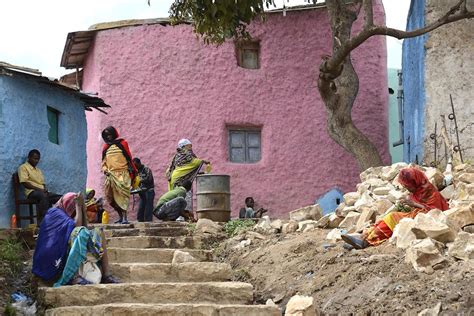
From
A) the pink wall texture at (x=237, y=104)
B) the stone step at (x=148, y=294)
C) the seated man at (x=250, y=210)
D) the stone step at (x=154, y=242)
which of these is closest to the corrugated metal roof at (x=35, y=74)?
the stone step at (x=154, y=242)

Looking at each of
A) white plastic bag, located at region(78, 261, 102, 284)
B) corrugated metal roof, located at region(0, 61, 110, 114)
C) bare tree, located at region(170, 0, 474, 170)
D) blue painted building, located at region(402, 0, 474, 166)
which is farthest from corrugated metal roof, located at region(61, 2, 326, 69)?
white plastic bag, located at region(78, 261, 102, 284)

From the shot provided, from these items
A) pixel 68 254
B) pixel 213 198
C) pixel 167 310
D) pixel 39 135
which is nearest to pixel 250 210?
pixel 213 198

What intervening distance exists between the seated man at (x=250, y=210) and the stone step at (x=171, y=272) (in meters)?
8.53

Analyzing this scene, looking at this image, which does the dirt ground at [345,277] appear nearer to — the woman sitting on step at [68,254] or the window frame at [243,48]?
the woman sitting on step at [68,254]

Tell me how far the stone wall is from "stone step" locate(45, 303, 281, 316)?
5041mm

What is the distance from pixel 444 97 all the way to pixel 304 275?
6.25 m

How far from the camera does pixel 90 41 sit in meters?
20.0

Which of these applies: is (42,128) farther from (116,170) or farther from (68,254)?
(68,254)

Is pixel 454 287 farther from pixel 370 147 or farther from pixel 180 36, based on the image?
pixel 180 36

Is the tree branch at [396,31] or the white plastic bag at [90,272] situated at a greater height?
the tree branch at [396,31]

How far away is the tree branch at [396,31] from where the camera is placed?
13.6m

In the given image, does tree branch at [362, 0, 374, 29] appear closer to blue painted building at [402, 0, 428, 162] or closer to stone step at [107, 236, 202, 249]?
blue painted building at [402, 0, 428, 162]

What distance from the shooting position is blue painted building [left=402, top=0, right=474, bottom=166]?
14.1 meters

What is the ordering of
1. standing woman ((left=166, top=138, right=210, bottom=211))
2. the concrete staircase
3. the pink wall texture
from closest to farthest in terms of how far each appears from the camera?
the concrete staircase, standing woman ((left=166, top=138, right=210, bottom=211)), the pink wall texture
